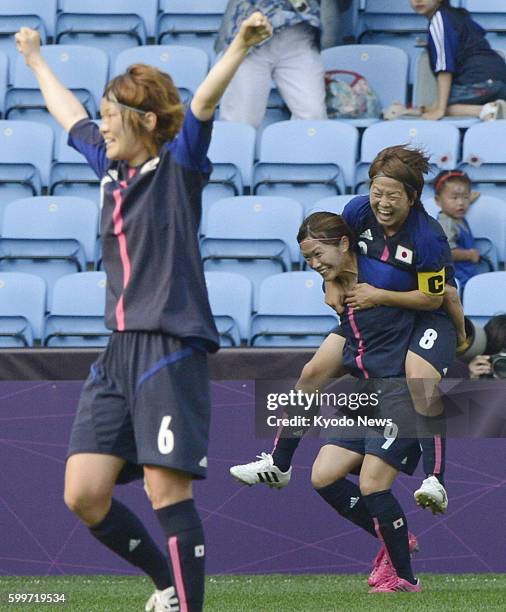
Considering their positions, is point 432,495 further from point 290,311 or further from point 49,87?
point 49,87

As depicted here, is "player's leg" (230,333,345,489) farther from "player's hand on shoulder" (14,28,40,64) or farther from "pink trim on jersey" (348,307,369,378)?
"player's hand on shoulder" (14,28,40,64)

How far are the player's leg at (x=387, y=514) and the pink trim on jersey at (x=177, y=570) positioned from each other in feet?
6.33

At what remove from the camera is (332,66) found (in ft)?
31.2

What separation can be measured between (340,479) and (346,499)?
0.09 metres

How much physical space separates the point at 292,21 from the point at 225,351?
3043 mm

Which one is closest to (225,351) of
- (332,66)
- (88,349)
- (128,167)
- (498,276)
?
(88,349)

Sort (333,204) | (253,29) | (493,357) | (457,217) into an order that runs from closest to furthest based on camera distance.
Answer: (253,29) < (493,357) < (457,217) < (333,204)

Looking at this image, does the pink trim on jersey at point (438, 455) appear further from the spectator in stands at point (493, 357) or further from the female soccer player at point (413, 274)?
the spectator in stands at point (493, 357)

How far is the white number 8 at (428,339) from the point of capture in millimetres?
5723

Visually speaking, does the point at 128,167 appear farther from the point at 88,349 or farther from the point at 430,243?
the point at 88,349

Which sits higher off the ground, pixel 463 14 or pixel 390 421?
pixel 463 14

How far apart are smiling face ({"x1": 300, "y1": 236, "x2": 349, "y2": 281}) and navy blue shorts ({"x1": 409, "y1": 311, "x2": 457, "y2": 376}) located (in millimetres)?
380

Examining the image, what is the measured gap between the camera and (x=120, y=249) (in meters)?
4.12

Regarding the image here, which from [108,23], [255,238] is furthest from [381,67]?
[108,23]
